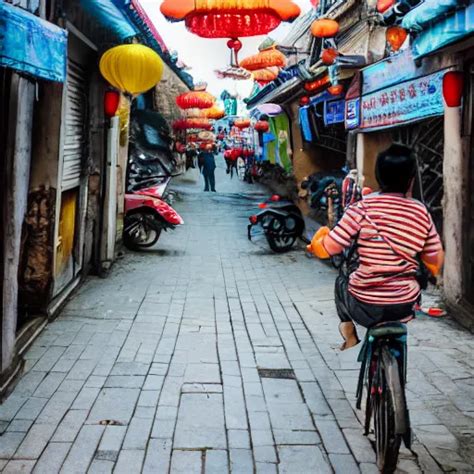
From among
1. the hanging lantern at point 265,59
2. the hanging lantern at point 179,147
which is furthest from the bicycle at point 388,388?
the hanging lantern at point 179,147

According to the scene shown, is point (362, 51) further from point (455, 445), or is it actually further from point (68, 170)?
point (455, 445)

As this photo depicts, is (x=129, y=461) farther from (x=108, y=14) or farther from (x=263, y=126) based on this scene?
(x=263, y=126)

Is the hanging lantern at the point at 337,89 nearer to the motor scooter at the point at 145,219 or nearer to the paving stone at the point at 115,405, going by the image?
the motor scooter at the point at 145,219

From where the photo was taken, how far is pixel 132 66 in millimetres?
8312

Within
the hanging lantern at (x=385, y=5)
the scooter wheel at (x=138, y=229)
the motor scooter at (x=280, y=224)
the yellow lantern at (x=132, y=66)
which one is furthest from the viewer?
the motor scooter at (x=280, y=224)

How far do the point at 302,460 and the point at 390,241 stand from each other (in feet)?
5.14

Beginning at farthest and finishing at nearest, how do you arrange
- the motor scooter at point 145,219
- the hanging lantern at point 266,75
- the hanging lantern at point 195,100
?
the hanging lantern at point 195,100 → the hanging lantern at point 266,75 → the motor scooter at point 145,219

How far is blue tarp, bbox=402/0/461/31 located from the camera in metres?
6.39

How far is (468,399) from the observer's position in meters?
5.27

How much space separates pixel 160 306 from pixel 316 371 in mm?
3202

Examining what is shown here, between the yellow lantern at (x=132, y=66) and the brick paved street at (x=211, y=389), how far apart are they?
3097mm

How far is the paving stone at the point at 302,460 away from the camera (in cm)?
396

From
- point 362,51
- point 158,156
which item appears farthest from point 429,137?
point 158,156

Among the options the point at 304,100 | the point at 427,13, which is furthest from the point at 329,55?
the point at 304,100
